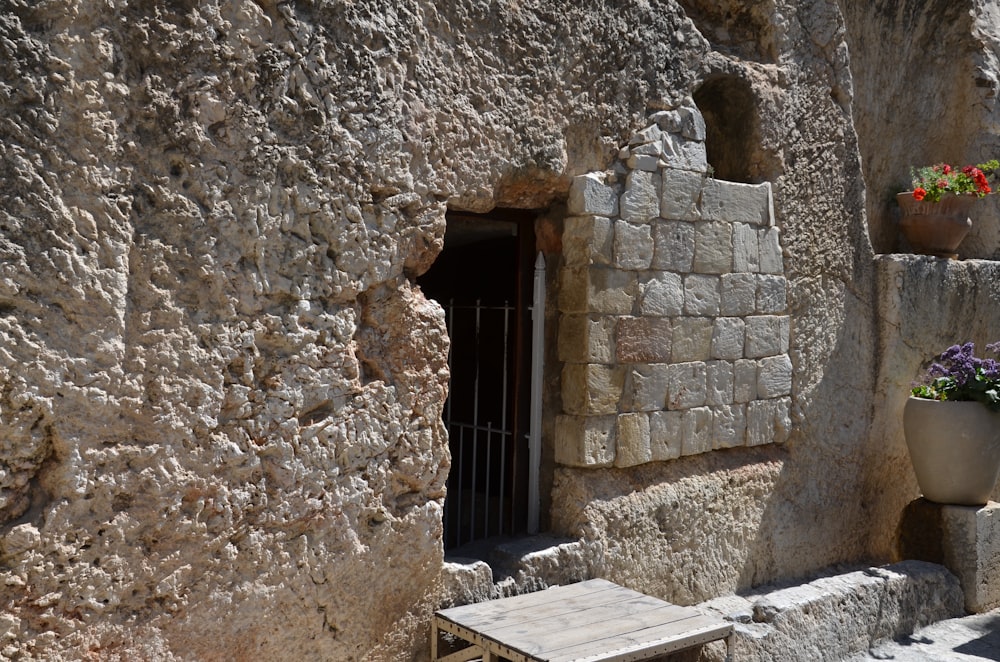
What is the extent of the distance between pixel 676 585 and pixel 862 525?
68.0 inches

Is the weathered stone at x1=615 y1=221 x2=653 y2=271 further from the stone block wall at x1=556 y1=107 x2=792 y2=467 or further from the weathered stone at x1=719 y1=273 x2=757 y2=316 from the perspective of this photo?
the weathered stone at x1=719 y1=273 x2=757 y2=316

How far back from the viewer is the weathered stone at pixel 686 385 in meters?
4.61

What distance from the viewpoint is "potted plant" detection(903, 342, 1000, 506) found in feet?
17.9

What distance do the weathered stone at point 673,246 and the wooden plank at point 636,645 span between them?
1.65m

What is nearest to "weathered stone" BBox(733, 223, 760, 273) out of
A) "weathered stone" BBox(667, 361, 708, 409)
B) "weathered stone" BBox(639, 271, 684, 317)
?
"weathered stone" BBox(639, 271, 684, 317)

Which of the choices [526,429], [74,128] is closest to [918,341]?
→ [526,429]

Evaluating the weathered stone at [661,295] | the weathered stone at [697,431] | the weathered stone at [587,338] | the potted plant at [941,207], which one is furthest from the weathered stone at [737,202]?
the potted plant at [941,207]

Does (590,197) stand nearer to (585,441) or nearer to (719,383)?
(585,441)

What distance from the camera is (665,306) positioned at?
179 inches

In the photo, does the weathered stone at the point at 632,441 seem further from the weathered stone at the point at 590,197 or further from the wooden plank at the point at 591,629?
the weathered stone at the point at 590,197

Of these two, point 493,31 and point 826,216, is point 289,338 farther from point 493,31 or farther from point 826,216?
point 826,216

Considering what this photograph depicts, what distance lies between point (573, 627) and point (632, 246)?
5.61 ft

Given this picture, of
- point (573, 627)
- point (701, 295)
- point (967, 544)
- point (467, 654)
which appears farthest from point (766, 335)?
point (467, 654)

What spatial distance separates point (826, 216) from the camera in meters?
5.52
